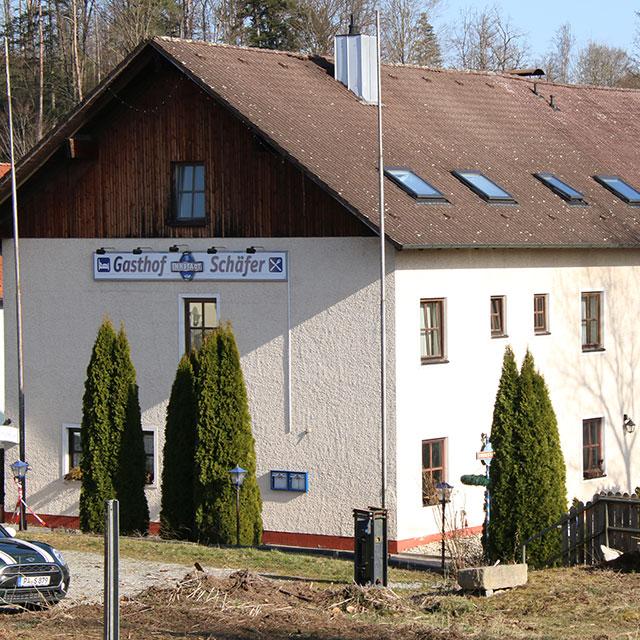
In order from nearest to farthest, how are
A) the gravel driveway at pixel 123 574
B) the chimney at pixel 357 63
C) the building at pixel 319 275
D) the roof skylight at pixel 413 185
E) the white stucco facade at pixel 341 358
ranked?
the gravel driveway at pixel 123 574 → the white stucco facade at pixel 341 358 → the building at pixel 319 275 → the roof skylight at pixel 413 185 → the chimney at pixel 357 63

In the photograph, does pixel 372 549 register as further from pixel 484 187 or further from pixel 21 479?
pixel 21 479

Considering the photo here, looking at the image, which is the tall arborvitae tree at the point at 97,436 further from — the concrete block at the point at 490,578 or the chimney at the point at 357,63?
the concrete block at the point at 490,578

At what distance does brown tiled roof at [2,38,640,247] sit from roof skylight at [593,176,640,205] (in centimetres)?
30

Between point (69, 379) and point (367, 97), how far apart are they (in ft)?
27.5

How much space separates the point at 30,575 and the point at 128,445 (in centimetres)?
1047

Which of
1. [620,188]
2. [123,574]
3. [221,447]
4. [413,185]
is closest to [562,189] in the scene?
[620,188]

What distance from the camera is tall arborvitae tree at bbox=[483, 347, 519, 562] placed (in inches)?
929

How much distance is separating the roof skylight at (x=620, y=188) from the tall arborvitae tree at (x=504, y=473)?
36.0 feet

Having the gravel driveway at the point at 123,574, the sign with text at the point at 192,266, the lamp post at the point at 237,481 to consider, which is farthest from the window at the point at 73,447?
the gravel driveway at the point at 123,574

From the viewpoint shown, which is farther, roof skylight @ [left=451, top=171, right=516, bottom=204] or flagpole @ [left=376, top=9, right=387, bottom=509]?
roof skylight @ [left=451, top=171, right=516, bottom=204]

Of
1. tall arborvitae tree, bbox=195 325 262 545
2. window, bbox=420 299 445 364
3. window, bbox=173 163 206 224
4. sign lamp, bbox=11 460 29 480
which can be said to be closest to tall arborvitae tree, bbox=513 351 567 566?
window, bbox=420 299 445 364

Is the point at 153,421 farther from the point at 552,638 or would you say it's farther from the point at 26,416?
the point at 552,638

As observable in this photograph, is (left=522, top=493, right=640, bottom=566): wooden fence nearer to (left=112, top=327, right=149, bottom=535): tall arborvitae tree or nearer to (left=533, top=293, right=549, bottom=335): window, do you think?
(left=533, top=293, right=549, bottom=335): window

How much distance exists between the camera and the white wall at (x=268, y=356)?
2738cm
